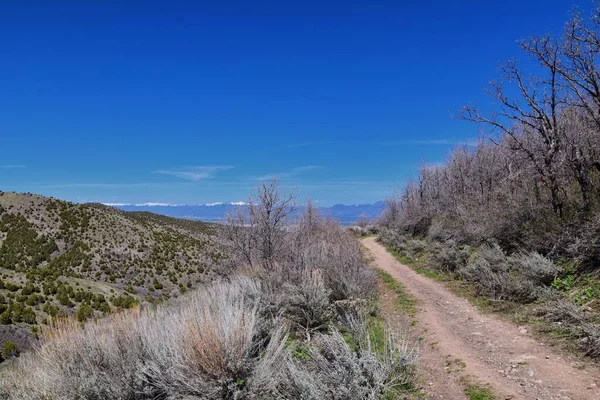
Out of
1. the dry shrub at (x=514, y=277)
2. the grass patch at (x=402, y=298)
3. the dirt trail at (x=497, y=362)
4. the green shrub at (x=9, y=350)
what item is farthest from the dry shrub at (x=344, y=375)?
the green shrub at (x=9, y=350)

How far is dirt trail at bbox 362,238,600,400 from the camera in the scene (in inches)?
182

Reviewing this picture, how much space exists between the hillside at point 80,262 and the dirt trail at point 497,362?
17374 millimetres

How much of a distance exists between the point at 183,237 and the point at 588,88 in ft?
199

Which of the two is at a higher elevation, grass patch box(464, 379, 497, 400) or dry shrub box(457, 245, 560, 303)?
dry shrub box(457, 245, 560, 303)

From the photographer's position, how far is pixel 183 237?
207 ft

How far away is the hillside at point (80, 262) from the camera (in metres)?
22.9

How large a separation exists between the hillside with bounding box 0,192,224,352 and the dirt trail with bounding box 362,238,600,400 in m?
17.4

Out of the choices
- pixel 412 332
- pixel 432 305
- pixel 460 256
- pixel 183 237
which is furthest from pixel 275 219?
pixel 183 237

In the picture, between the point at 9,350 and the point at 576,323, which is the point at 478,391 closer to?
the point at 576,323

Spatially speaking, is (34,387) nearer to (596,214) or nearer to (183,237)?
(596,214)

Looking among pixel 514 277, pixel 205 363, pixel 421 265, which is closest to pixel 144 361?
pixel 205 363

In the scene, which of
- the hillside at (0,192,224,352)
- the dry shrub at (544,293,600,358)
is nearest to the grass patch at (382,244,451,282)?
the dry shrub at (544,293,600,358)

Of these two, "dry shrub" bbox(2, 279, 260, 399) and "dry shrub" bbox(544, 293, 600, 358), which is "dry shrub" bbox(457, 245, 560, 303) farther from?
"dry shrub" bbox(2, 279, 260, 399)

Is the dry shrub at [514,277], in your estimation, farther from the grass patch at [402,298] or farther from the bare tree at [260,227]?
A: the bare tree at [260,227]
